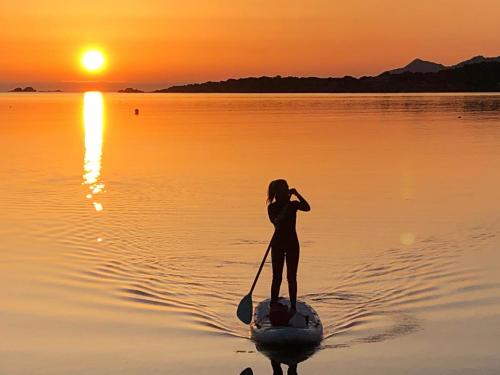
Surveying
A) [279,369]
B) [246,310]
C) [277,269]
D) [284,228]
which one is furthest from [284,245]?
[279,369]

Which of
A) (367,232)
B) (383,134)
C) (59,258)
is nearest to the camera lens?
(59,258)

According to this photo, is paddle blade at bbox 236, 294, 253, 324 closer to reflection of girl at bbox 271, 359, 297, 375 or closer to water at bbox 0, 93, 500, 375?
water at bbox 0, 93, 500, 375

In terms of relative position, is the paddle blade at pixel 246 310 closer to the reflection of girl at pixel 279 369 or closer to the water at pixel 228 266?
the water at pixel 228 266

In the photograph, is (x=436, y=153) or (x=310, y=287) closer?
(x=310, y=287)

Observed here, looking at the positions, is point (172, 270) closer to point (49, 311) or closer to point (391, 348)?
point (49, 311)

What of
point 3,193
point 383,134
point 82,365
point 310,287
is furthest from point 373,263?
point 383,134

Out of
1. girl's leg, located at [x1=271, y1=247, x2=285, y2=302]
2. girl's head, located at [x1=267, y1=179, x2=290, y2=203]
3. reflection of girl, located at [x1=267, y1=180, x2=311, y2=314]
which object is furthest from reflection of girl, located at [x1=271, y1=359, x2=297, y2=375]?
girl's head, located at [x1=267, y1=179, x2=290, y2=203]

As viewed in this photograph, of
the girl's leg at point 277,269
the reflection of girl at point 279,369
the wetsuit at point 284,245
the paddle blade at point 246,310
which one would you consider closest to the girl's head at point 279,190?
the wetsuit at point 284,245

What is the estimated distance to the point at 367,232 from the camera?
75.8ft

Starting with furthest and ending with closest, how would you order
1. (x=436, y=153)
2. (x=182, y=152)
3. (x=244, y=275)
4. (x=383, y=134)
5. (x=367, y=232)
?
(x=383, y=134), (x=182, y=152), (x=436, y=153), (x=367, y=232), (x=244, y=275)

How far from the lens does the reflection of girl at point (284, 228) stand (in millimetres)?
→ 13367

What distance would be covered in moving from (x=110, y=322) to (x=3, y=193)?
17826 mm

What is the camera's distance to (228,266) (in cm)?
1908

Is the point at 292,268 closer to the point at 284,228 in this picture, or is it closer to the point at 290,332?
the point at 284,228
